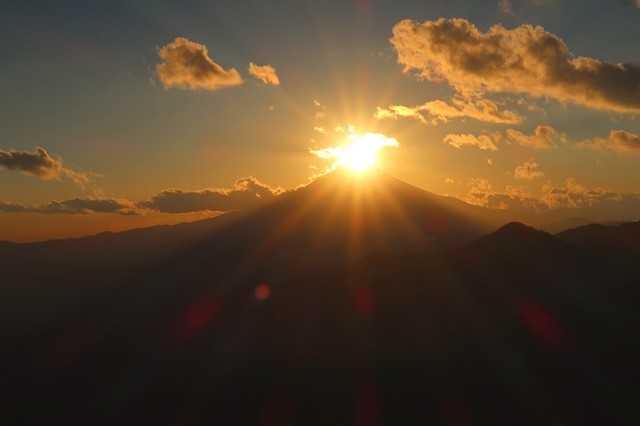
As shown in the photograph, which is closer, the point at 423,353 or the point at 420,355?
the point at 423,353

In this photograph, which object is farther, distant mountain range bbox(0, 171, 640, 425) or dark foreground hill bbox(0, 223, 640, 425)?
distant mountain range bbox(0, 171, 640, 425)

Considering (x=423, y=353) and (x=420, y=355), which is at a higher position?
(x=423, y=353)

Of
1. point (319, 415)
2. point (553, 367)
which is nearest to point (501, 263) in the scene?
point (553, 367)

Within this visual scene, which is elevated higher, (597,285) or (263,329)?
(597,285)

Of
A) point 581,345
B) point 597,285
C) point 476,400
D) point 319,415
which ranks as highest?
point 597,285

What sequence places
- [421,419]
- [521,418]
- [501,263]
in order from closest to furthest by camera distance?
[521,418], [421,419], [501,263]

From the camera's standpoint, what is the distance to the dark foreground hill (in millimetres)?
101062

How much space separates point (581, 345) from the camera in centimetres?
10838

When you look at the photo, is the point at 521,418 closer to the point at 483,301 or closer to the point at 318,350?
the point at 483,301

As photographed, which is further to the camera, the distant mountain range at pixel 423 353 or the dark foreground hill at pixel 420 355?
the distant mountain range at pixel 423 353

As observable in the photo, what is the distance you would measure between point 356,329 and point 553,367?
181ft

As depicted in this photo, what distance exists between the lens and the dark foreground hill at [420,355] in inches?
3979

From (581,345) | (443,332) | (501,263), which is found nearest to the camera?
(581,345)

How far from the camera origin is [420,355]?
120250mm
